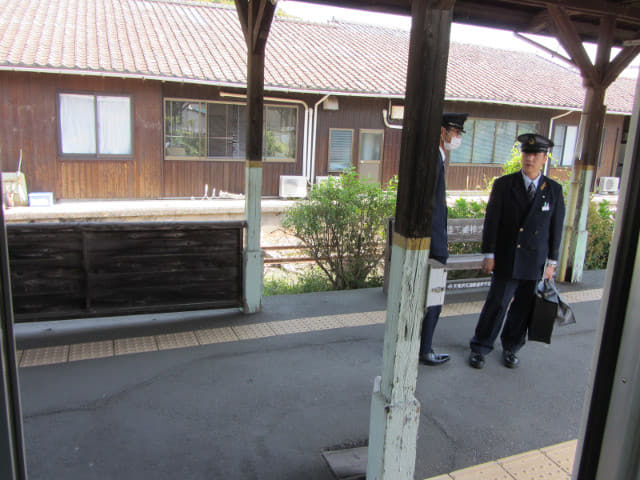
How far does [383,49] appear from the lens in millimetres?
19375

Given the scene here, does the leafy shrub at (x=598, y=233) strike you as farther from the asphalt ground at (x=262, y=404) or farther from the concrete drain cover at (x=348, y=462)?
the concrete drain cover at (x=348, y=462)

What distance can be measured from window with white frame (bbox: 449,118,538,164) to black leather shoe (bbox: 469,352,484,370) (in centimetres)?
1383

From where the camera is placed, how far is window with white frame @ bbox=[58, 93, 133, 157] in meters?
12.8

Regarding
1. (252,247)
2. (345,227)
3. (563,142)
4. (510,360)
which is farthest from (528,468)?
(563,142)

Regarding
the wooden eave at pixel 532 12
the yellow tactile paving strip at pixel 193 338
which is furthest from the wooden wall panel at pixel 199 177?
the yellow tactile paving strip at pixel 193 338

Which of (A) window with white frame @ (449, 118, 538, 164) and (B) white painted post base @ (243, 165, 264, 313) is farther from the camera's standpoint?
(A) window with white frame @ (449, 118, 538, 164)

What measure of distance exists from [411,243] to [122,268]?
3.55 metres

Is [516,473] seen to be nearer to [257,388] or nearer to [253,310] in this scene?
[257,388]

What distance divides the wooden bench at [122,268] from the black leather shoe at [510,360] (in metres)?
2.82

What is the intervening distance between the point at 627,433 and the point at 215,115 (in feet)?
46.4

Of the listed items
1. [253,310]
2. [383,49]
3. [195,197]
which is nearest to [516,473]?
[253,310]

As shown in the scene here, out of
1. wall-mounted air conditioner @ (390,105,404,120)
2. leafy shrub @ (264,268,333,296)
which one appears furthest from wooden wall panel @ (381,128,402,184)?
leafy shrub @ (264,268,333,296)

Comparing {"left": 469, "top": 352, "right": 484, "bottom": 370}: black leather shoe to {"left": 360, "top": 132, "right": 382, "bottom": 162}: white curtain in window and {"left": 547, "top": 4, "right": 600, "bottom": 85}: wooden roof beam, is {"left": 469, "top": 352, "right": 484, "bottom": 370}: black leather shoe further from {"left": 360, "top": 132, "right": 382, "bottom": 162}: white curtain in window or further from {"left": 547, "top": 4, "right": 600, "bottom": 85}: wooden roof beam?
{"left": 360, "top": 132, "right": 382, "bottom": 162}: white curtain in window

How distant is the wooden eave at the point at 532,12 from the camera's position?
629 cm
